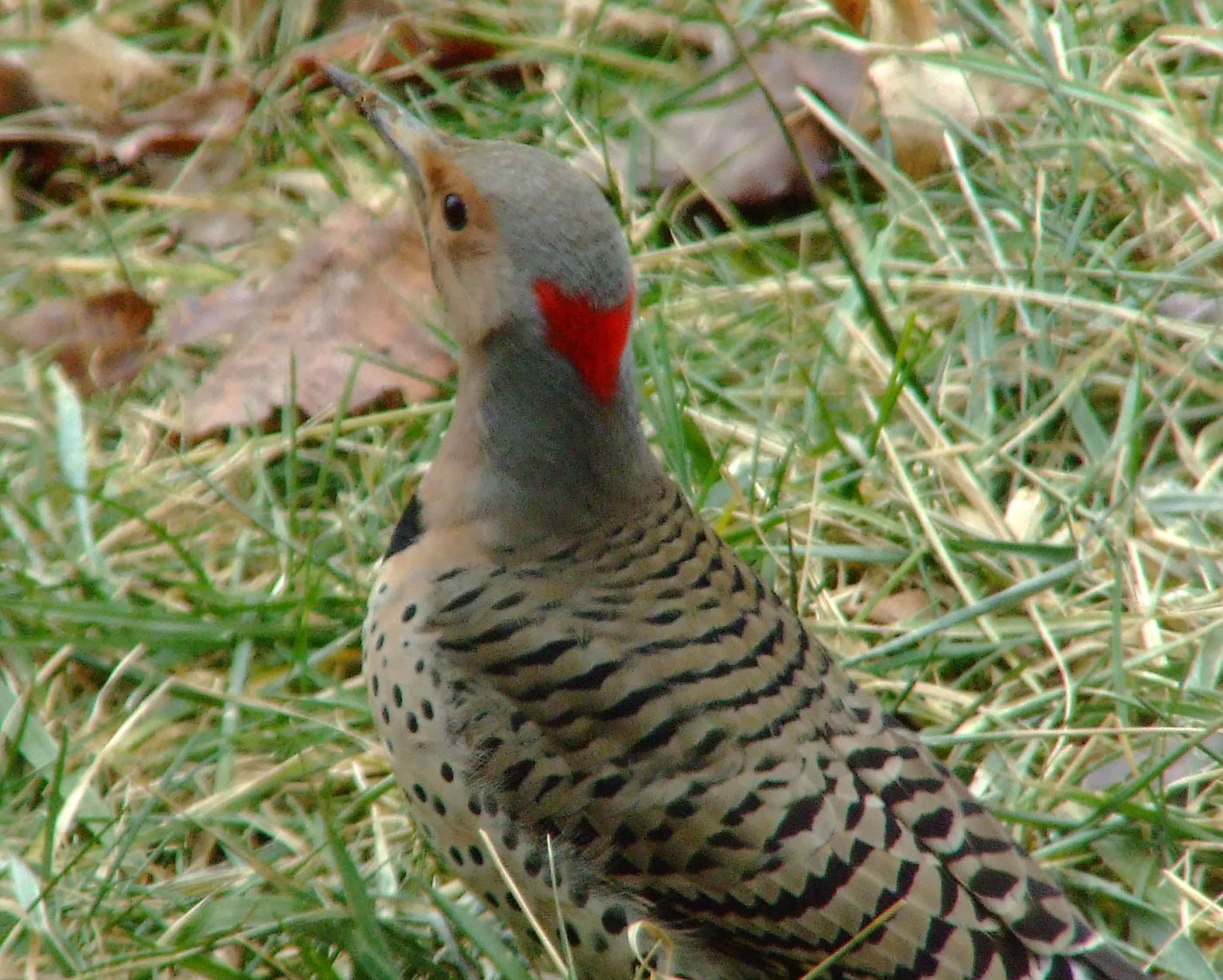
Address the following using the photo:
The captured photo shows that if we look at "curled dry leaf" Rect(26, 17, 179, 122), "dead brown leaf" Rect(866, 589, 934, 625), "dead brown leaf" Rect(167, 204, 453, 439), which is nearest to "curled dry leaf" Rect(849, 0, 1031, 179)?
"dead brown leaf" Rect(167, 204, 453, 439)

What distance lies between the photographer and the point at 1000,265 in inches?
150

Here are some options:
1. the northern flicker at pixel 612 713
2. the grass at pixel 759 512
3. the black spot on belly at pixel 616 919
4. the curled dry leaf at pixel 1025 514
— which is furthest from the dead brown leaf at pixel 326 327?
the black spot on belly at pixel 616 919

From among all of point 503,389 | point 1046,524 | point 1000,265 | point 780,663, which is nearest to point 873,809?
point 780,663

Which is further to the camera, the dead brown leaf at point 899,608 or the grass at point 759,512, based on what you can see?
the dead brown leaf at point 899,608

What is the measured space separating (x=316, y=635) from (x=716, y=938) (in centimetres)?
114

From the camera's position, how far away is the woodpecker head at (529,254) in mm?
2465

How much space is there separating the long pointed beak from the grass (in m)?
0.74

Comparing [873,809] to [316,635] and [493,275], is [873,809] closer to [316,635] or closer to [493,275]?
[493,275]

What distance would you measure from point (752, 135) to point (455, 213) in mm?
1737

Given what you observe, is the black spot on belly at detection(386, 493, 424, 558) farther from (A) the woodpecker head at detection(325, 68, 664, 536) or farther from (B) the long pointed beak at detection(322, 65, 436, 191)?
(B) the long pointed beak at detection(322, 65, 436, 191)

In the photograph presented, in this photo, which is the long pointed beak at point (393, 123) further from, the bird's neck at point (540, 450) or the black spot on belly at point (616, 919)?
the black spot on belly at point (616, 919)

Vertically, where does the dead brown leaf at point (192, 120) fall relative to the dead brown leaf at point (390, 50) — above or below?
below

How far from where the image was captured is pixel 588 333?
252cm

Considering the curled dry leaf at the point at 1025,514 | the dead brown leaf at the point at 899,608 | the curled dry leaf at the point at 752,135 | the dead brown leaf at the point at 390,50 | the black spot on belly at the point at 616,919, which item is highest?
the dead brown leaf at the point at 390,50
